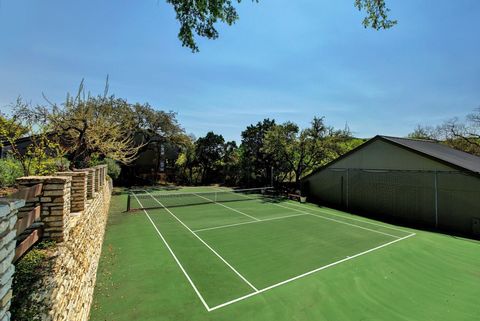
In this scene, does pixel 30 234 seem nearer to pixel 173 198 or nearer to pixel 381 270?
pixel 381 270

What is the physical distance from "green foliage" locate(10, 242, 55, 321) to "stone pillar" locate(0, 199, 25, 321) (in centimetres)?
67

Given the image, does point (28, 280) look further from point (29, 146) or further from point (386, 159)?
point (386, 159)

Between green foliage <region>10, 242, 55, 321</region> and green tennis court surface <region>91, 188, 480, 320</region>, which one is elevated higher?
green foliage <region>10, 242, 55, 321</region>

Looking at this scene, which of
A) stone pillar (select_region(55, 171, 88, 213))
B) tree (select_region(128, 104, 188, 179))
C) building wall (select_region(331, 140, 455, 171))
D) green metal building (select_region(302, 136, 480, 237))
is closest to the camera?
stone pillar (select_region(55, 171, 88, 213))

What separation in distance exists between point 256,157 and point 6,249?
27571mm

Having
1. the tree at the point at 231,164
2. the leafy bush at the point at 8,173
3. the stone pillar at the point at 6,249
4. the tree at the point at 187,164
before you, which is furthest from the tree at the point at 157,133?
the stone pillar at the point at 6,249

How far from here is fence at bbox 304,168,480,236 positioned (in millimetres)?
11711

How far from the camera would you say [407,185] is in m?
14.3

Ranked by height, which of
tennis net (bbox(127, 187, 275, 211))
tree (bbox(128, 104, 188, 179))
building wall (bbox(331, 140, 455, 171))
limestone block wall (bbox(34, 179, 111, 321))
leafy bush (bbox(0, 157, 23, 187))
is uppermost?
tree (bbox(128, 104, 188, 179))

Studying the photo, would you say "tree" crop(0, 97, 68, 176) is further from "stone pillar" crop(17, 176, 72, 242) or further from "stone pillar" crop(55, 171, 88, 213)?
"stone pillar" crop(17, 176, 72, 242)

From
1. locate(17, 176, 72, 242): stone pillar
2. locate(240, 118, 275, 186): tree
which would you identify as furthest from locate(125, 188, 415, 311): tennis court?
locate(240, 118, 275, 186): tree

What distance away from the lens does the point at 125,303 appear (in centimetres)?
529

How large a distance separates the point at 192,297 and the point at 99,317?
1.89 m

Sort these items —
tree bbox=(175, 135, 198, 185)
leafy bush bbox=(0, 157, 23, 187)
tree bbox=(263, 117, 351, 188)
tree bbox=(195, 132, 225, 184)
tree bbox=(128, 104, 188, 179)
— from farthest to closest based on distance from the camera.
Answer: tree bbox=(195, 132, 225, 184)
tree bbox=(175, 135, 198, 185)
tree bbox=(128, 104, 188, 179)
tree bbox=(263, 117, 351, 188)
leafy bush bbox=(0, 157, 23, 187)
